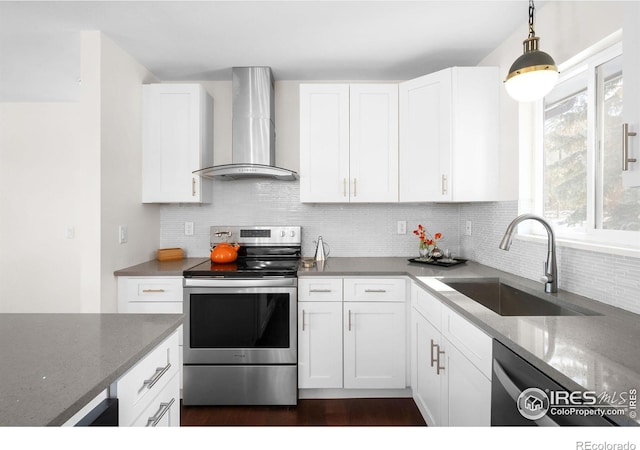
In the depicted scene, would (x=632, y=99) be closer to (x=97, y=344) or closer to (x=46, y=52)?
(x=97, y=344)

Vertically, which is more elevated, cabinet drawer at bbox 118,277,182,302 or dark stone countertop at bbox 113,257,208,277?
dark stone countertop at bbox 113,257,208,277

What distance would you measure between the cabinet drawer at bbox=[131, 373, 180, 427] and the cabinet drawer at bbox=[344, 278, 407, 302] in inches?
52.7

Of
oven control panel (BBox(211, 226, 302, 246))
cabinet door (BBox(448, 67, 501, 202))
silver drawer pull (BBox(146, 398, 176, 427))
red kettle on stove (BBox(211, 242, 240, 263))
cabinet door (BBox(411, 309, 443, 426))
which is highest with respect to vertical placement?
cabinet door (BBox(448, 67, 501, 202))

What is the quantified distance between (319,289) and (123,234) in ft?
4.57

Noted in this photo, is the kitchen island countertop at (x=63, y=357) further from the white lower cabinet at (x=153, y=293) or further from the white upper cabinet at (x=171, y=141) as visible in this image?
the white upper cabinet at (x=171, y=141)

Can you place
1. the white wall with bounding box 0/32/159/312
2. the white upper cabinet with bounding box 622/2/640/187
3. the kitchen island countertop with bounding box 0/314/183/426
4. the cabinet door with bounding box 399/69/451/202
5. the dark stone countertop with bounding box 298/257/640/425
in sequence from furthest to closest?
the white wall with bounding box 0/32/159/312 → the cabinet door with bounding box 399/69/451/202 → the white upper cabinet with bounding box 622/2/640/187 → the dark stone countertop with bounding box 298/257/640/425 → the kitchen island countertop with bounding box 0/314/183/426

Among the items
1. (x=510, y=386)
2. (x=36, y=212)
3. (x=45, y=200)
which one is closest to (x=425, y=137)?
(x=510, y=386)

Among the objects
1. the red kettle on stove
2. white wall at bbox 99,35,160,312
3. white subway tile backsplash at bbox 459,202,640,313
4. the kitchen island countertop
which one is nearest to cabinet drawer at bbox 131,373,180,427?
the kitchen island countertop

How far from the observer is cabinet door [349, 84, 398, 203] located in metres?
2.67

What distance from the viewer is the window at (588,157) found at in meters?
1.51

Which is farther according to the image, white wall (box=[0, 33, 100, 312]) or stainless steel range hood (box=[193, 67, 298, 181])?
stainless steel range hood (box=[193, 67, 298, 181])

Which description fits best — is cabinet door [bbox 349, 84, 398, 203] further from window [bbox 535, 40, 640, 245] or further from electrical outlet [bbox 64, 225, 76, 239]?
electrical outlet [bbox 64, 225, 76, 239]

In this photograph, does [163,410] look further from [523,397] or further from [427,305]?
[427,305]

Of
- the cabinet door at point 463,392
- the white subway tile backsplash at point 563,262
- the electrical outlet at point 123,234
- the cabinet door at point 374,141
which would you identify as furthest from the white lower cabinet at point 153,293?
the white subway tile backsplash at point 563,262
